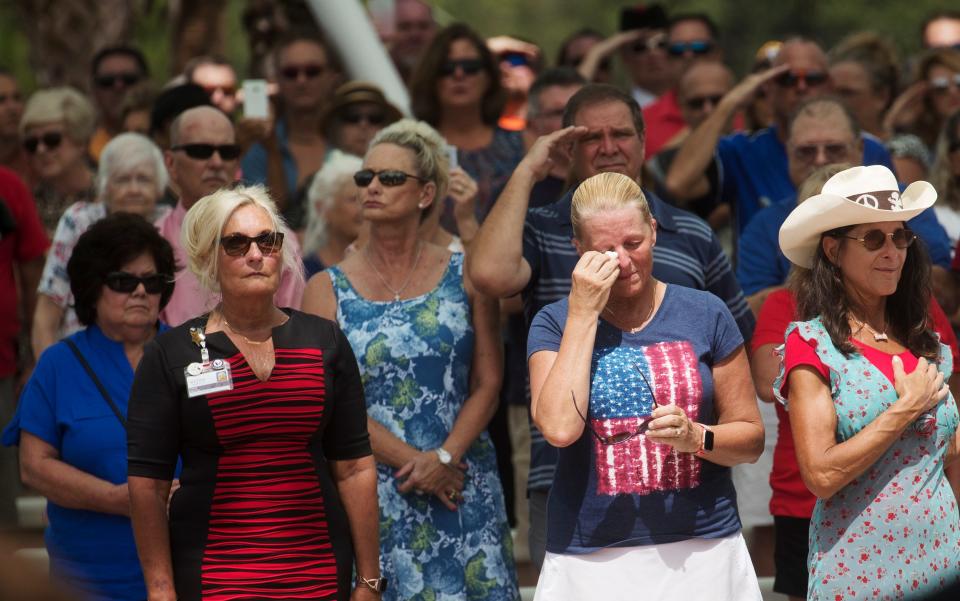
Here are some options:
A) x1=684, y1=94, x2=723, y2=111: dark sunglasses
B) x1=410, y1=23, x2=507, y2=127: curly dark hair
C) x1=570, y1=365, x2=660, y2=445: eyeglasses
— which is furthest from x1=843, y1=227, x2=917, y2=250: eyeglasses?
x1=684, y1=94, x2=723, y2=111: dark sunglasses

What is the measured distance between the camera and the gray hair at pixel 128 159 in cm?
641

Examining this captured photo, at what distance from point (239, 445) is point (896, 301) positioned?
1965mm

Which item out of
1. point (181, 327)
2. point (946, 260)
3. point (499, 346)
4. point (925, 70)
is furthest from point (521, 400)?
point (925, 70)

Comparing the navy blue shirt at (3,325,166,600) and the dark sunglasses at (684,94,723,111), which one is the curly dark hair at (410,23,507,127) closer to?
the dark sunglasses at (684,94,723,111)

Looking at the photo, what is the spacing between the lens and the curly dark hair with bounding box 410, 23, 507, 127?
7207 millimetres

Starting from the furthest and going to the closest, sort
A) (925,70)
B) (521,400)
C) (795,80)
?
(925,70), (795,80), (521,400)

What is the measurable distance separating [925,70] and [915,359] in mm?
5227

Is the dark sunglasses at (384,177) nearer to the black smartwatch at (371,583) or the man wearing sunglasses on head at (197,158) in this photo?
the man wearing sunglasses on head at (197,158)

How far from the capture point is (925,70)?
28.9 feet

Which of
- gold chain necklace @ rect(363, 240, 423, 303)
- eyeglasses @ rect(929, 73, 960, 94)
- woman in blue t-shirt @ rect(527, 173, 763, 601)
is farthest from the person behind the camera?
eyeglasses @ rect(929, 73, 960, 94)

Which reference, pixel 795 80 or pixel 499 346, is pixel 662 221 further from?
pixel 795 80

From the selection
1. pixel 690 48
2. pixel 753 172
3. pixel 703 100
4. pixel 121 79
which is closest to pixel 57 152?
pixel 121 79

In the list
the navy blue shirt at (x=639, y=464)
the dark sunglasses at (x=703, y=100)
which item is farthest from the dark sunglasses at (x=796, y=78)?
the navy blue shirt at (x=639, y=464)

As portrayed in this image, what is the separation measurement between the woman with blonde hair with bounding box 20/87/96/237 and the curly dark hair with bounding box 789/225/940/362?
4.46 m
